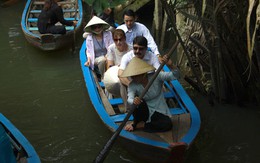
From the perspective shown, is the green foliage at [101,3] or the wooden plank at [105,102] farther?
the wooden plank at [105,102]

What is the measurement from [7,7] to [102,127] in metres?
7.14

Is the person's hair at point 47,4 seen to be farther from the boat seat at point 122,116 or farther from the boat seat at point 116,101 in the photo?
the boat seat at point 122,116

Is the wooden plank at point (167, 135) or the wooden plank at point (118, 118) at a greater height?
the wooden plank at point (167, 135)

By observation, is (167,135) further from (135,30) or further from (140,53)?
(135,30)

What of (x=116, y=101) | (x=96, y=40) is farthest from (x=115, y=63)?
(x=96, y=40)

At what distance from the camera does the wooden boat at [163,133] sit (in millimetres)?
3820

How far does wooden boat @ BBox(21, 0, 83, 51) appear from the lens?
287 inches

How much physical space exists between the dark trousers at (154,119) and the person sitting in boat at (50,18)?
388 cm

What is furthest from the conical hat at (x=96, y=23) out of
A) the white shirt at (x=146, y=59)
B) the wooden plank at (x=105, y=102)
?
the white shirt at (x=146, y=59)

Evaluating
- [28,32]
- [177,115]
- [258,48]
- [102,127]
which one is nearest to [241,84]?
[258,48]

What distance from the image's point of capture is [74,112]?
5.70m

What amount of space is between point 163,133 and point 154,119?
0.19m

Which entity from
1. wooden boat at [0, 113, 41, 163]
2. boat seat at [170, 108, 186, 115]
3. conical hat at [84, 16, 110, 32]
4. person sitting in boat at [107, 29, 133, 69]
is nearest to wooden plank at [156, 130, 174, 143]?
boat seat at [170, 108, 186, 115]

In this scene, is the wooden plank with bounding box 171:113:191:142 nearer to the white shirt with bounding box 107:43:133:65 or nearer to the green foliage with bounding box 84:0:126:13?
the white shirt with bounding box 107:43:133:65
